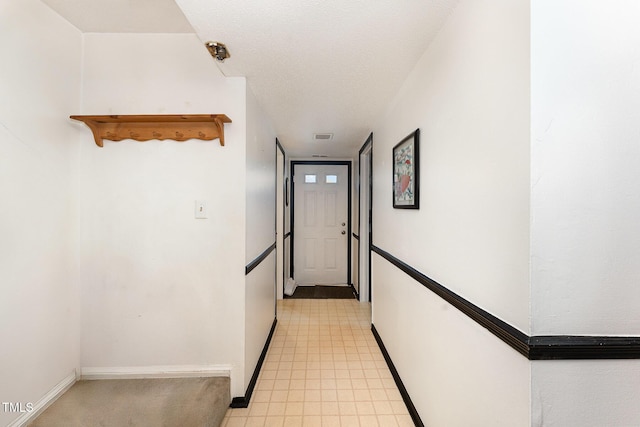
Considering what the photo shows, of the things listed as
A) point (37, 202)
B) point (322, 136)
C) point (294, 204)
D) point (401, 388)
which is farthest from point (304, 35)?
point (294, 204)

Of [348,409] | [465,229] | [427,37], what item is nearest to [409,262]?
[465,229]

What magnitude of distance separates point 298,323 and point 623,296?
290 centimetres

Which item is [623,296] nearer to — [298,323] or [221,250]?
[221,250]

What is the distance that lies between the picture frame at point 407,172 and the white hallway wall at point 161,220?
1042 millimetres

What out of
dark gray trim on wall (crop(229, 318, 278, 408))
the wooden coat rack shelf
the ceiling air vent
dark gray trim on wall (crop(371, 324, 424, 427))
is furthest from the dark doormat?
the wooden coat rack shelf

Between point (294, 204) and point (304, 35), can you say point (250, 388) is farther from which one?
point (294, 204)

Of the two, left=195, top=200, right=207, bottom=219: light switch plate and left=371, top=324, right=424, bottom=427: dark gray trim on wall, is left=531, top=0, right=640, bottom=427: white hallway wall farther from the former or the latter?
left=195, top=200, right=207, bottom=219: light switch plate

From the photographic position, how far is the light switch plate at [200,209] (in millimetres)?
1938

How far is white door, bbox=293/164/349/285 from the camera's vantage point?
498 cm

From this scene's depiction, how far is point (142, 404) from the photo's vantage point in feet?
5.57

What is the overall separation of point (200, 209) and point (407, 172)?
52.5 inches

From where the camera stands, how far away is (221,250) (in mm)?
1949

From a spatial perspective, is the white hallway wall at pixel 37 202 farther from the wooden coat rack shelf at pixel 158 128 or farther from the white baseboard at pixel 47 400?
the wooden coat rack shelf at pixel 158 128

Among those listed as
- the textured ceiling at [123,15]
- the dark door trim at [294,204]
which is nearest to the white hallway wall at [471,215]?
the textured ceiling at [123,15]
